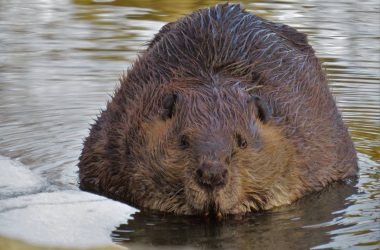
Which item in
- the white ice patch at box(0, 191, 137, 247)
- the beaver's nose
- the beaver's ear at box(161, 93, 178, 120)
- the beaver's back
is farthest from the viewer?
the beaver's back

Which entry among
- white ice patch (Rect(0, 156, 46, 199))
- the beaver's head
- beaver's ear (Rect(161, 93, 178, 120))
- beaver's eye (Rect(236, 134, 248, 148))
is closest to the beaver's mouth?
the beaver's head

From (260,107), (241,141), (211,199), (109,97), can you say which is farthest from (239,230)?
(109,97)

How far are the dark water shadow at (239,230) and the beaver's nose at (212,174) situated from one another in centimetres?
32

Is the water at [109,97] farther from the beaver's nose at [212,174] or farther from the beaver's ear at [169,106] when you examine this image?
the beaver's ear at [169,106]

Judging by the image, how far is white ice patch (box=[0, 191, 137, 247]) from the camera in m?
5.78

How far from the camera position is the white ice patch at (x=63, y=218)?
19.0 ft

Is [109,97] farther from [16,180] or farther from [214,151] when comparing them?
[214,151]

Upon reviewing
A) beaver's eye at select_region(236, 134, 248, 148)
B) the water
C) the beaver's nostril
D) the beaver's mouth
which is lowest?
the water

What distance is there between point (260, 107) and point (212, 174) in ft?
2.28

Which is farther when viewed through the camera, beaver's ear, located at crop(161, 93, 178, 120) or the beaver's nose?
beaver's ear, located at crop(161, 93, 178, 120)

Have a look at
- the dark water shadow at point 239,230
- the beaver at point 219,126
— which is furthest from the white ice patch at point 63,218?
the beaver at point 219,126

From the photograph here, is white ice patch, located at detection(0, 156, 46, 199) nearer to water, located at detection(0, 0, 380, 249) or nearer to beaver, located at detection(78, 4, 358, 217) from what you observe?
water, located at detection(0, 0, 380, 249)

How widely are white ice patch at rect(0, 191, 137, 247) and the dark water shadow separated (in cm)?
12

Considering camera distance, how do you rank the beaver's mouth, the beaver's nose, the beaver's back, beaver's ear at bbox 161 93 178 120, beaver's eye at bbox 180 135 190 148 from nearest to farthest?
the beaver's nose < the beaver's mouth < beaver's eye at bbox 180 135 190 148 < beaver's ear at bbox 161 93 178 120 < the beaver's back
